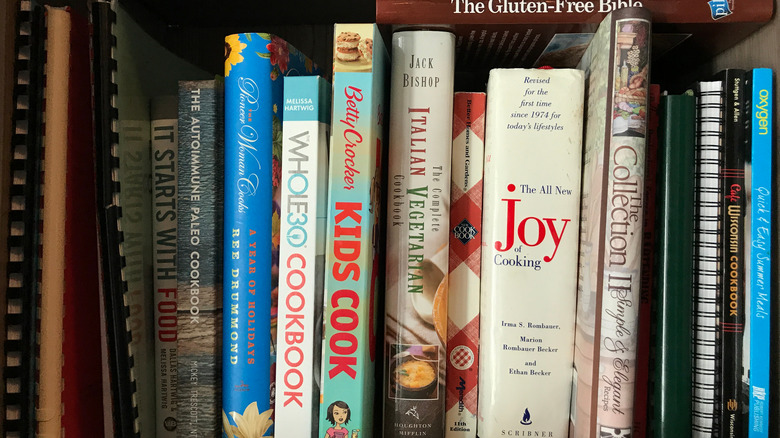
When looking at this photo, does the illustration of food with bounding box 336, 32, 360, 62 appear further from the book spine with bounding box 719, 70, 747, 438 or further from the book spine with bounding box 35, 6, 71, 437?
the book spine with bounding box 719, 70, 747, 438

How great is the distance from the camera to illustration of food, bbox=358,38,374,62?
1.75ft

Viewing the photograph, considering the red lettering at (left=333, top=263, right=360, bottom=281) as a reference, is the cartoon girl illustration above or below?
below

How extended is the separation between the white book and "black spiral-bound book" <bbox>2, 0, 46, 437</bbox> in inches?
17.7

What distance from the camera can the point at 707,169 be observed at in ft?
1.77

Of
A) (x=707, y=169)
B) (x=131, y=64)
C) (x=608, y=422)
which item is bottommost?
(x=608, y=422)

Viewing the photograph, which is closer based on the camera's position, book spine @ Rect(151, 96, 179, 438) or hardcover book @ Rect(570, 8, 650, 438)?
hardcover book @ Rect(570, 8, 650, 438)

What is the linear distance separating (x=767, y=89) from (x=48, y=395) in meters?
0.76

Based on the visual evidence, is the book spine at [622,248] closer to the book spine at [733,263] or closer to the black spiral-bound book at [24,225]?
the book spine at [733,263]

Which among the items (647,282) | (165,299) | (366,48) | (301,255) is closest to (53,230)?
(165,299)

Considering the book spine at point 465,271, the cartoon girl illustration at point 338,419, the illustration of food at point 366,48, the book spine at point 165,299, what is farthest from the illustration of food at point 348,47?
the cartoon girl illustration at point 338,419

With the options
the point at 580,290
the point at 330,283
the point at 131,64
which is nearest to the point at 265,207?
the point at 330,283

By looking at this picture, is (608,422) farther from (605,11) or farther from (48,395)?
(48,395)

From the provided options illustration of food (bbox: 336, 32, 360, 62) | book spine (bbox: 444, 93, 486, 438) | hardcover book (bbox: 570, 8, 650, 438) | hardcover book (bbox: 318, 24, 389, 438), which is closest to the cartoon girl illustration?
hardcover book (bbox: 318, 24, 389, 438)

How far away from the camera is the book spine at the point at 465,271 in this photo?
577 millimetres
